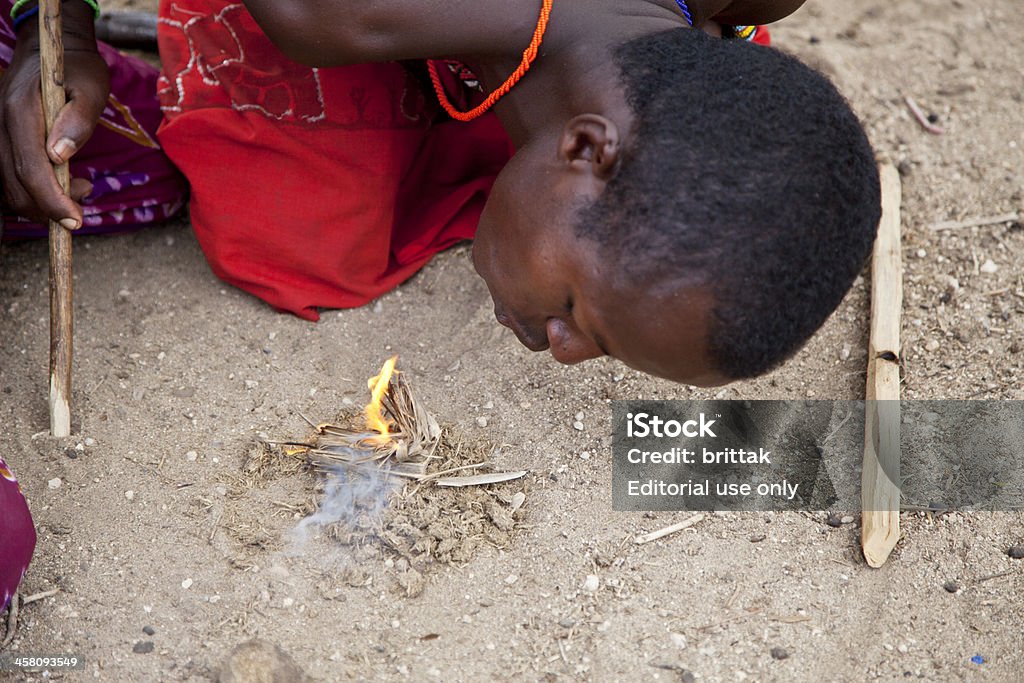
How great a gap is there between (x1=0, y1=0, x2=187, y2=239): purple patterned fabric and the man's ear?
1.26 metres

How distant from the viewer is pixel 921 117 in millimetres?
2754

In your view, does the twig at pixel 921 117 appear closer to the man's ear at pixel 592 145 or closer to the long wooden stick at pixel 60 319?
the man's ear at pixel 592 145

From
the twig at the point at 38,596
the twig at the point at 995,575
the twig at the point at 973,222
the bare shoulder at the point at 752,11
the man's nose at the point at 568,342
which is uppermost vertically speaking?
the bare shoulder at the point at 752,11

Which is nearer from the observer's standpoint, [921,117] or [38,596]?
[38,596]

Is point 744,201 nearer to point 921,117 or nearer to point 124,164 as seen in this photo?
point 124,164

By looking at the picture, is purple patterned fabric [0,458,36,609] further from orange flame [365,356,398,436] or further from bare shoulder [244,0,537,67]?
bare shoulder [244,0,537,67]

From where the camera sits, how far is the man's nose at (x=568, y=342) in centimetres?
153

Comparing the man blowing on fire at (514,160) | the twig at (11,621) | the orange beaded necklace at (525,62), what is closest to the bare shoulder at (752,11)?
the man blowing on fire at (514,160)

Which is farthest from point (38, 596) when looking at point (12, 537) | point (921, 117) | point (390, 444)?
point (921, 117)

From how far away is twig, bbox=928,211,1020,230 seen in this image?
247 centimetres

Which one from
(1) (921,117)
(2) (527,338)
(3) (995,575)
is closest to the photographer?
(2) (527,338)

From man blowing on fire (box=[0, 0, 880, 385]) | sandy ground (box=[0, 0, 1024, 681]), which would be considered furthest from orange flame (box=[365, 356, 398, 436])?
man blowing on fire (box=[0, 0, 880, 385])

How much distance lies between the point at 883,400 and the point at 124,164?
1806mm

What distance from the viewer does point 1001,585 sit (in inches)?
71.1
